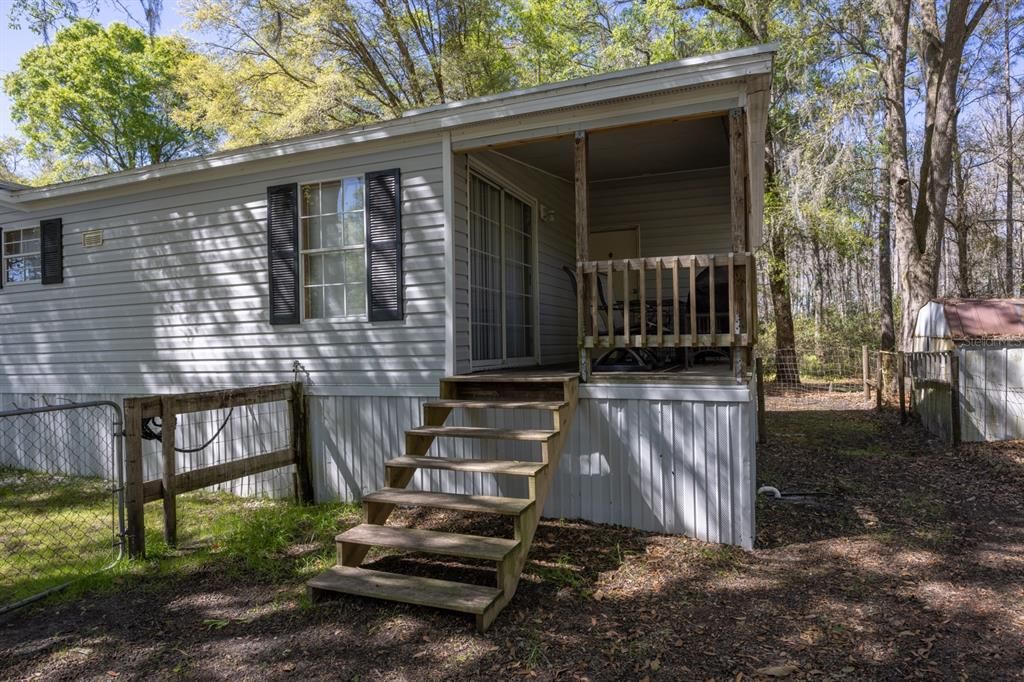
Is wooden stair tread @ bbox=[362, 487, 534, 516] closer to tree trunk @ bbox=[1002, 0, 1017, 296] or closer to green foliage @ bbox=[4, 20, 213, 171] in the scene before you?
tree trunk @ bbox=[1002, 0, 1017, 296]

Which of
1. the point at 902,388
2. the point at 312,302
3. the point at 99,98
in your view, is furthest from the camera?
the point at 99,98

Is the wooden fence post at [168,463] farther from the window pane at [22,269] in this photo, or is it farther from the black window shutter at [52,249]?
the window pane at [22,269]

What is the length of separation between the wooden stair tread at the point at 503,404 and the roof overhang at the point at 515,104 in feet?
7.52

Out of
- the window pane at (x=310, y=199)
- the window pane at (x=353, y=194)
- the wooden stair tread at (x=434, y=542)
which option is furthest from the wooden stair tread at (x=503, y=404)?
the window pane at (x=310, y=199)

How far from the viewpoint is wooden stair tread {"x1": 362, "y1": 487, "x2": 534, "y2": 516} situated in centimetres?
356

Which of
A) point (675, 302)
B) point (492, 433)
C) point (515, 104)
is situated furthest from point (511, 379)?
point (515, 104)

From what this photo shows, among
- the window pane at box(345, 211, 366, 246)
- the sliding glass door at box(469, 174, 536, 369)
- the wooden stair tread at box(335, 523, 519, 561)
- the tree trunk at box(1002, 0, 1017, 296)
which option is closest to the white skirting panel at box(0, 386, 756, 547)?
the sliding glass door at box(469, 174, 536, 369)

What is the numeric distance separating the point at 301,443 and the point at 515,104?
11.9ft

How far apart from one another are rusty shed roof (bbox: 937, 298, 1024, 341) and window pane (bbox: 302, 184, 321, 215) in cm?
1061

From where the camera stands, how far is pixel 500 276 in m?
6.36

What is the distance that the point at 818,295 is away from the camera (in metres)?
Answer: 20.2

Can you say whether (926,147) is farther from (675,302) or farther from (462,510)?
(462,510)

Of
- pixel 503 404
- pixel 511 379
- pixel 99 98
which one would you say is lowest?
pixel 503 404

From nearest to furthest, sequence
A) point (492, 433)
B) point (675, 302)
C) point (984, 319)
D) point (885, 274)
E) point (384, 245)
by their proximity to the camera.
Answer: point (492, 433) < point (675, 302) < point (384, 245) < point (984, 319) < point (885, 274)
